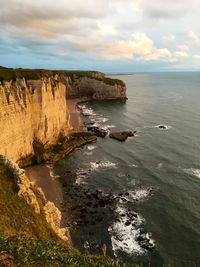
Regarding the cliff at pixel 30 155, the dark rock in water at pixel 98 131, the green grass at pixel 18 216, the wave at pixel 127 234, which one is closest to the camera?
the cliff at pixel 30 155

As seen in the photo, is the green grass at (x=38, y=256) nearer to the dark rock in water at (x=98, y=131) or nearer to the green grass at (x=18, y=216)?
the green grass at (x=18, y=216)

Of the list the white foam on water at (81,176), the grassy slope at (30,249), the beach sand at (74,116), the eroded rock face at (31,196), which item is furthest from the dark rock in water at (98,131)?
the grassy slope at (30,249)

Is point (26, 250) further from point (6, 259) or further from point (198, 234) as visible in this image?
point (198, 234)

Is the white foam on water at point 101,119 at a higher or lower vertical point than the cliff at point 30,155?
lower

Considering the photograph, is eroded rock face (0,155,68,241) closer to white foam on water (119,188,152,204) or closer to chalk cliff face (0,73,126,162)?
white foam on water (119,188,152,204)

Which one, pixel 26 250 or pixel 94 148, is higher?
pixel 26 250

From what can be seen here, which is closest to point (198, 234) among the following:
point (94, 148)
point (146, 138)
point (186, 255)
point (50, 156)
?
point (186, 255)

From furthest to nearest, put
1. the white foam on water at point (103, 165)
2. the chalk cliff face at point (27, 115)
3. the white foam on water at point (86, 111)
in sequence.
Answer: the white foam on water at point (86, 111)
the white foam on water at point (103, 165)
the chalk cliff face at point (27, 115)

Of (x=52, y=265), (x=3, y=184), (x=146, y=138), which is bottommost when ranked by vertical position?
(x=146, y=138)
